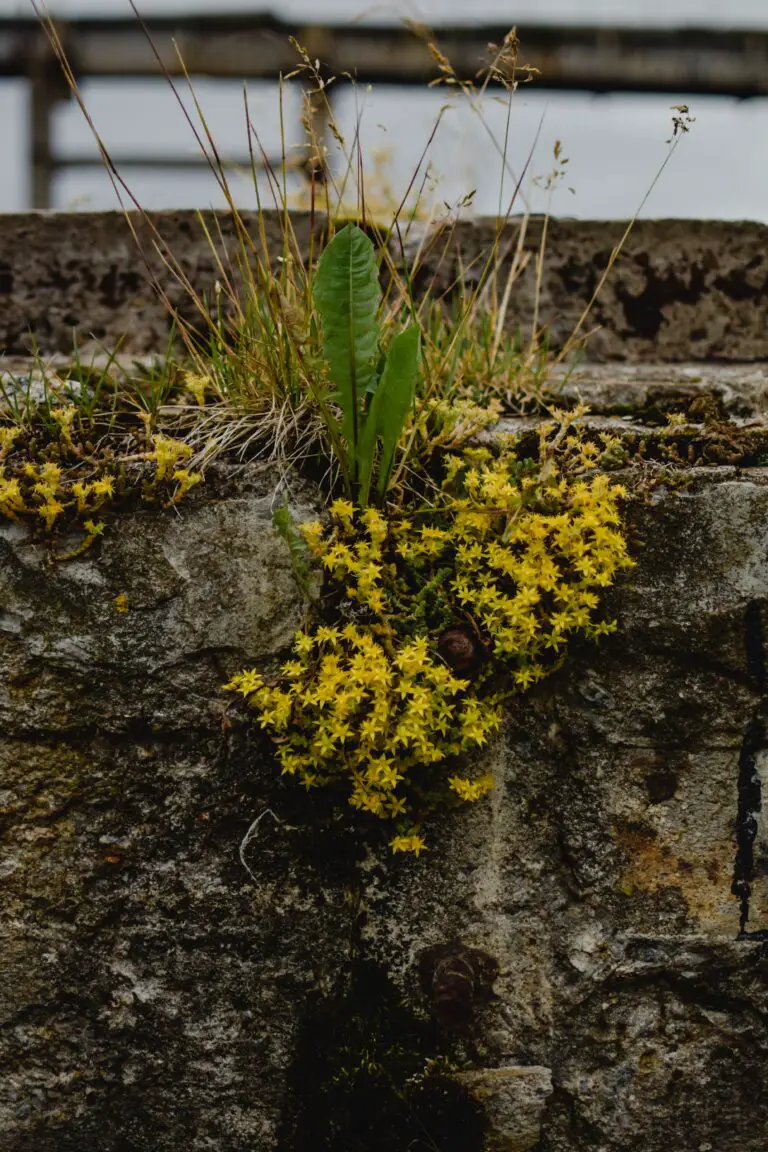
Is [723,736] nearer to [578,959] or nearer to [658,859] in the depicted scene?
[658,859]

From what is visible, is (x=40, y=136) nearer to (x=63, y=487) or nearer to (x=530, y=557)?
(x=63, y=487)

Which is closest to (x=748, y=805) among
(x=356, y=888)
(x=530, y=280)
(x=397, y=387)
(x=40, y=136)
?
(x=356, y=888)

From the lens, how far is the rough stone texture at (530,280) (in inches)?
111

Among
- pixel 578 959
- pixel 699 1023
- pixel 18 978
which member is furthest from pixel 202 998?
pixel 699 1023

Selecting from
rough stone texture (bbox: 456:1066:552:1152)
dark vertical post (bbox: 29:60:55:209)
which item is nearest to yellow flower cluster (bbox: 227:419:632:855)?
rough stone texture (bbox: 456:1066:552:1152)

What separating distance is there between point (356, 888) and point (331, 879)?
0.06 meters

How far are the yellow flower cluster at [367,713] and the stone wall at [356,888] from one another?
0.32ft

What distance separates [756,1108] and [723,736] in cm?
85

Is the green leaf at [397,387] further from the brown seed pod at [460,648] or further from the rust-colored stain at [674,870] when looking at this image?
the rust-colored stain at [674,870]

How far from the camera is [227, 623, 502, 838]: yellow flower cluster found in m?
1.70

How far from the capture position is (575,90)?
4391mm

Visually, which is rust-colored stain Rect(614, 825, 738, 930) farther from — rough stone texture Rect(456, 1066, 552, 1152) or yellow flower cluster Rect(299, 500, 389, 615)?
yellow flower cluster Rect(299, 500, 389, 615)

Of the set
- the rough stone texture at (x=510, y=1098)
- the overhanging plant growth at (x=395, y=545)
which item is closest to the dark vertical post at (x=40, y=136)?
the overhanging plant growth at (x=395, y=545)

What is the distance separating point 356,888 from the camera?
6.12 ft
